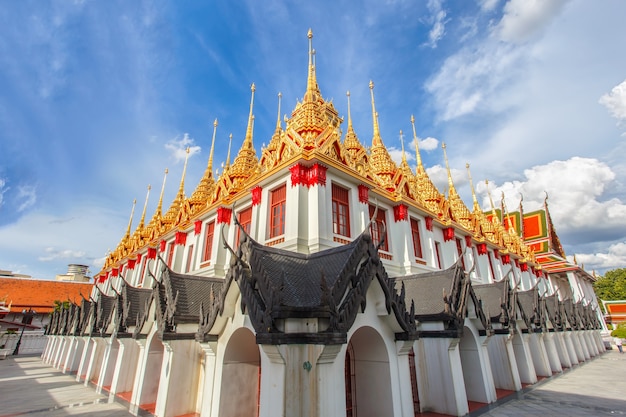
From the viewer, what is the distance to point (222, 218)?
1535cm

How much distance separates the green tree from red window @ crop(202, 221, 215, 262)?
75.4 m

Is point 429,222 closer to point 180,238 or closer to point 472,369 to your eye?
point 472,369

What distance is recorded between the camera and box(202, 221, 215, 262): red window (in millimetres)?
16406

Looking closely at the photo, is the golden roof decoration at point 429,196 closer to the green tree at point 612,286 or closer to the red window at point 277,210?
the red window at point 277,210

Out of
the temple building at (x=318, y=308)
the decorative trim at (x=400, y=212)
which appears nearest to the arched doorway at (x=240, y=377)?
the temple building at (x=318, y=308)

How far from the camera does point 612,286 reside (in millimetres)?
64375

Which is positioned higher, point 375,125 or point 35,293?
point 375,125

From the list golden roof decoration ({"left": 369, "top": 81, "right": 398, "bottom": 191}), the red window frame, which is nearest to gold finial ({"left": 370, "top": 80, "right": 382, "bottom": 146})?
golden roof decoration ({"left": 369, "top": 81, "right": 398, "bottom": 191})

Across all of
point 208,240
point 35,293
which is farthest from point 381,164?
point 35,293

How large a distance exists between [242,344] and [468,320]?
7108 millimetres

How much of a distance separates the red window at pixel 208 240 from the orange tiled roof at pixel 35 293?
35.7 m

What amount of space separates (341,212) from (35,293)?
172 feet

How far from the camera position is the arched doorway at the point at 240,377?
321 inches

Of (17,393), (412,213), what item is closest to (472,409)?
(412,213)
